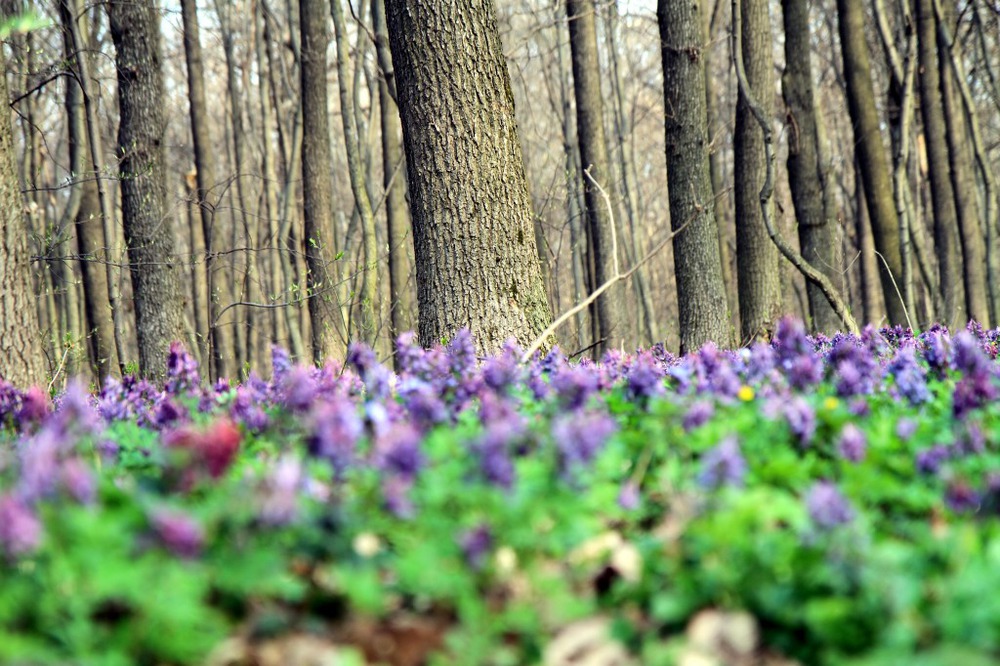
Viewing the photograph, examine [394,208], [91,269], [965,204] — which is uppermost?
[394,208]

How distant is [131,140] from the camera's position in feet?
40.6

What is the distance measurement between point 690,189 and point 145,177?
703cm

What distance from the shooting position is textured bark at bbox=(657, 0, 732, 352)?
10.5 metres

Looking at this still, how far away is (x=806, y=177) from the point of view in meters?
12.0

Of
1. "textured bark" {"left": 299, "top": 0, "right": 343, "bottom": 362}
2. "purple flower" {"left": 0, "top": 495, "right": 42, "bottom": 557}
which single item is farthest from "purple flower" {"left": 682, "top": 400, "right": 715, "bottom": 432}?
"textured bark" {"left": 299, "top": 0, "right": 343, "bottom": 362}

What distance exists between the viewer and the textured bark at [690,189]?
1052 cm

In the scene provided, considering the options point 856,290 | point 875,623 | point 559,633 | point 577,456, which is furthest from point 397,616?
point 856,290

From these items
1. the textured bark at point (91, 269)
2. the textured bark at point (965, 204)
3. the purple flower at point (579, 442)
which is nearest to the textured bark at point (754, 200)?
the textured bark at point (965, 204)

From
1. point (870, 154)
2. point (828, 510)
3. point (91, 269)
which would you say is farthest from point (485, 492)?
point (91, 269)

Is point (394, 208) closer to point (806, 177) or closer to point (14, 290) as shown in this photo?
point (806, 177)

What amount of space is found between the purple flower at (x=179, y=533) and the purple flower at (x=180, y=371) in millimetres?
2127

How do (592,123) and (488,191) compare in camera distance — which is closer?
(488,191)

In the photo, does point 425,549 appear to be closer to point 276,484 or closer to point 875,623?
point 276,484

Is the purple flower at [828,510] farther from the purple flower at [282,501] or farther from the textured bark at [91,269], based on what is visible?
the textured bark at [91,269]
